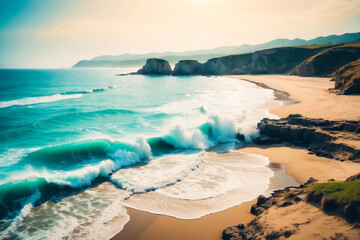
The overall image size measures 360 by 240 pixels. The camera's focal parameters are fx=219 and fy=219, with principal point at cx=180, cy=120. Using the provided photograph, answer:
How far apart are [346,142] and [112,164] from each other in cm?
1266

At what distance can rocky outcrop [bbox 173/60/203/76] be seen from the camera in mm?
90812

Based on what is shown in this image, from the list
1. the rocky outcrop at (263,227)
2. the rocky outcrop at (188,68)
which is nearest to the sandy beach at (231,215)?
the rocky outcrop at (263,227)

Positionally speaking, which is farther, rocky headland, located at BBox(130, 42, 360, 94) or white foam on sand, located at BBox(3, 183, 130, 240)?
rocky headland, located at BBox(130, 42, 360, 94)

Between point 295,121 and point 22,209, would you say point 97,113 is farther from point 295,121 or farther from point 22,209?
point 295,121

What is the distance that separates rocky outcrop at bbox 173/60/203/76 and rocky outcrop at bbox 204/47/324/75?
6.84 meters

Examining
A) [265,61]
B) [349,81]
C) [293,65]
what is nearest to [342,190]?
[349,81]

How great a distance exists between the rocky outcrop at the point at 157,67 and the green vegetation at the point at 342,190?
9215 cm

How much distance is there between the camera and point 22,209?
873 cm

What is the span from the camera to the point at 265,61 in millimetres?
75688

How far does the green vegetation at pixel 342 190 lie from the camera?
5081 millimetres

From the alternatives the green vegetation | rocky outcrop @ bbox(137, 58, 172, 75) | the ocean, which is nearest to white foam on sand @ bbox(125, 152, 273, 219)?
the ocean

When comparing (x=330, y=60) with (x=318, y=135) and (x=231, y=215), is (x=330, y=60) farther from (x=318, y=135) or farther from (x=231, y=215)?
(x=231, y=215)

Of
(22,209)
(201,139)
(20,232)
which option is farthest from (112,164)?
(201,139)

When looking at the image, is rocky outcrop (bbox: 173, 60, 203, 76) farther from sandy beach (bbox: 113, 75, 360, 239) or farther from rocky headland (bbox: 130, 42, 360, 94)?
sandy beach (bbox: 113, 75, 360, 239)
